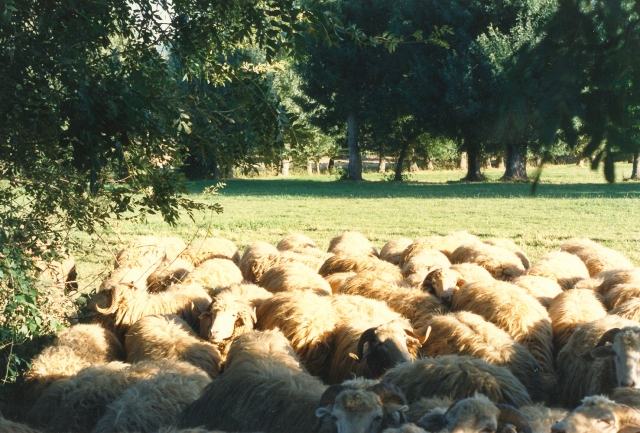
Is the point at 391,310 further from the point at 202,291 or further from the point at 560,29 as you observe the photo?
the point at 560,29

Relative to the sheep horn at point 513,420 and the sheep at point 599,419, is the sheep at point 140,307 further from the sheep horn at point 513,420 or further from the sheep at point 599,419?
the sheep at point 599,419

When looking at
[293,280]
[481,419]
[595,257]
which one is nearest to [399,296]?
[293,280]

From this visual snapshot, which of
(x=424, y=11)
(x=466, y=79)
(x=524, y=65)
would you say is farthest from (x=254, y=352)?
(x=466, y=79)

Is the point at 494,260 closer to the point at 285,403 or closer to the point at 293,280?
the point at 293,280

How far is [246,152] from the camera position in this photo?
6.29 meters

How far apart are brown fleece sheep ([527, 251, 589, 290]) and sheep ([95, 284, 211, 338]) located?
4370 millimetres

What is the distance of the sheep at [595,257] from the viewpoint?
1041cm

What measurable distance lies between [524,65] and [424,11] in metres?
24.9

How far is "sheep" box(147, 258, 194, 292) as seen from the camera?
31.6 feet

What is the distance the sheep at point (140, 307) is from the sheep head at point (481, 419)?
456 cm

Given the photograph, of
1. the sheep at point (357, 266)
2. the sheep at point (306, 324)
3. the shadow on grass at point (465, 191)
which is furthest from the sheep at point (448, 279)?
the shadow on grass at point (465, 191)

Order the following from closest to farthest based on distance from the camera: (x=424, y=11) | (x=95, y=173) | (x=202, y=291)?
(x=95, y=173) < (x=202, y=291) < (x=424, y=11)

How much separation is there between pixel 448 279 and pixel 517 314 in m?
1.35

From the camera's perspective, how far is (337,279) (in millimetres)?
9469
